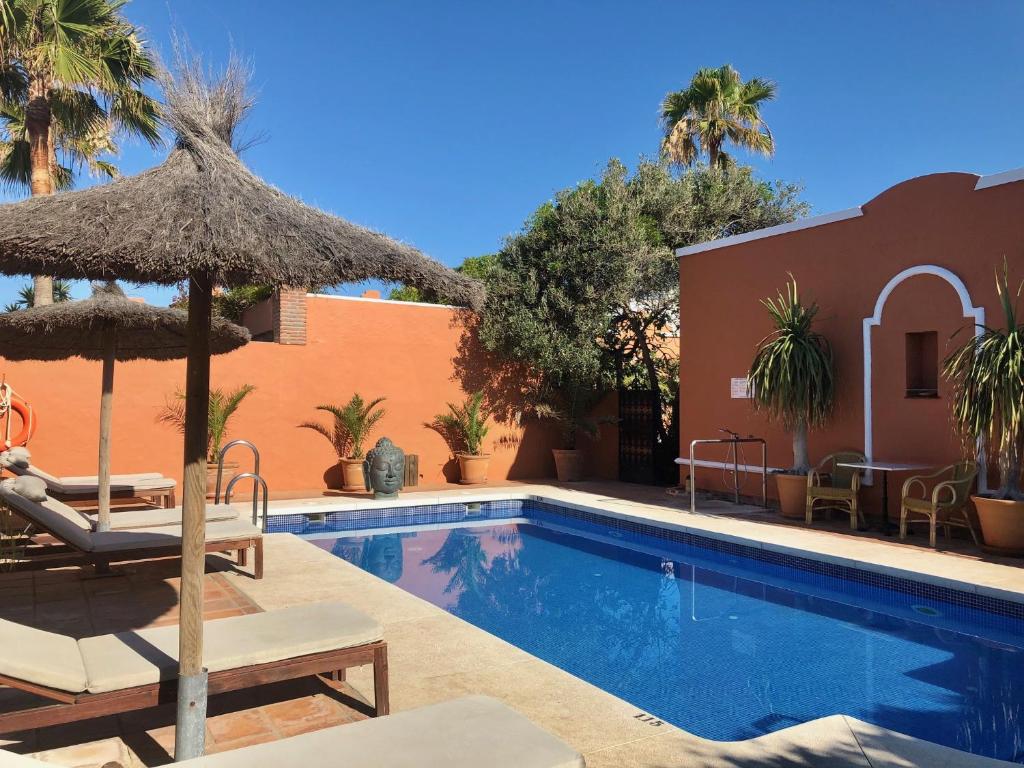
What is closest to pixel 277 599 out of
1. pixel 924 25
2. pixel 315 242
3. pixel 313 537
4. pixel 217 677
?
pixel 217 677

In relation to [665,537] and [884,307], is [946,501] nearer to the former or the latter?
[884,307]

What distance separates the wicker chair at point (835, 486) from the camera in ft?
28.1

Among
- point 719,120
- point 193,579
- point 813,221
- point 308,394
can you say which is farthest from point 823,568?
point 719,120

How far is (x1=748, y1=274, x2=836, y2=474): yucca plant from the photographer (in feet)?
30.3

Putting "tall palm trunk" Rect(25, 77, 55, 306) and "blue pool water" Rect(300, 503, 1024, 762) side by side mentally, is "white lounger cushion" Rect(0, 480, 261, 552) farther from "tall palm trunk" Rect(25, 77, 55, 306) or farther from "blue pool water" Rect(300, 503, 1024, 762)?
"tall palm trunk" Rect(25, 77, 55, 306)

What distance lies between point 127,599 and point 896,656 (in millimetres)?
5644

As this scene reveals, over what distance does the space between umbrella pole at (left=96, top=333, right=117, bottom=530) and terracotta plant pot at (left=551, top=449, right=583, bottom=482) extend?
8973 millimetres

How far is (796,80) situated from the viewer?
16.3m

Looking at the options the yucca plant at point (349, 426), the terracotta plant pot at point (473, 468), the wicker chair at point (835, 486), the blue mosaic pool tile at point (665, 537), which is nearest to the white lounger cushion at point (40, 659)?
the blue mosaic pool tile at point (665, 537)

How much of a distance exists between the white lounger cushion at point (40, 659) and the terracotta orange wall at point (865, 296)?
28.3 feet

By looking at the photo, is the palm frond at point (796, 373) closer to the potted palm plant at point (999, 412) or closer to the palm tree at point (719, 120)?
the potted palm plant at point (999, 412)

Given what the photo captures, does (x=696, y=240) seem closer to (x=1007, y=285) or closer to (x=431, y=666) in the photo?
(x=1007, y=285)

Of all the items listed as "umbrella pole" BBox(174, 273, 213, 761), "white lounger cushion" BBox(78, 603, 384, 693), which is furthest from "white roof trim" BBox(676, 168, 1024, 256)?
"umbrella pole" BBox(174, 273, 213, 761)

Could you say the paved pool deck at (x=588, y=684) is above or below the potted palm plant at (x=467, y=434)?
below
